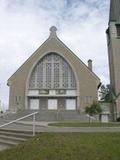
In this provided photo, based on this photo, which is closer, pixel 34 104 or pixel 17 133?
pixel 17 133

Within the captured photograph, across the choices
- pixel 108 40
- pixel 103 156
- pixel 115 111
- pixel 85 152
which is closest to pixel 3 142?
pixel 85 152

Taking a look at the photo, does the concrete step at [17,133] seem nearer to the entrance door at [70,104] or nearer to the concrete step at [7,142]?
the concrete step at [7,142]

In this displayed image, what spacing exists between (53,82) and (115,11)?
16.2m

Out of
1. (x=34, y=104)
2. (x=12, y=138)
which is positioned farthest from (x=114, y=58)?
(x=12, y=138)

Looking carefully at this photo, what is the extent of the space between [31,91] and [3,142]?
29.7 meters

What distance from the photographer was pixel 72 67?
39625 millimetres

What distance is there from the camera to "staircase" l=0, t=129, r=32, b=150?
368 inches

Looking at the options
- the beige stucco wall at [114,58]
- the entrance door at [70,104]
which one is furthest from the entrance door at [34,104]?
the beige stucco wall at [114,58]

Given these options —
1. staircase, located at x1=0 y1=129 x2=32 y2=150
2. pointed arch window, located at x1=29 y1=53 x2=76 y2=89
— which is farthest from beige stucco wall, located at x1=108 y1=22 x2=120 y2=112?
staircase, located at x1=0 y1=129 x2=32 y2=150

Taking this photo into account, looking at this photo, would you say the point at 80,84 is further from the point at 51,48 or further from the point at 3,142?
the point at 3,142

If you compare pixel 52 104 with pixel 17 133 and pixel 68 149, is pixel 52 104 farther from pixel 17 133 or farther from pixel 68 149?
pixel 68 149

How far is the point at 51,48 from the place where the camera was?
41094 mm

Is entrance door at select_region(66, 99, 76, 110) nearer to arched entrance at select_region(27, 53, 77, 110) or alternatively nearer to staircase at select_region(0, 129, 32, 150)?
arched entrance at select_region(27, 53, 77, 110)

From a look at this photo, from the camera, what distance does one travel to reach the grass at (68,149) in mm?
7066
